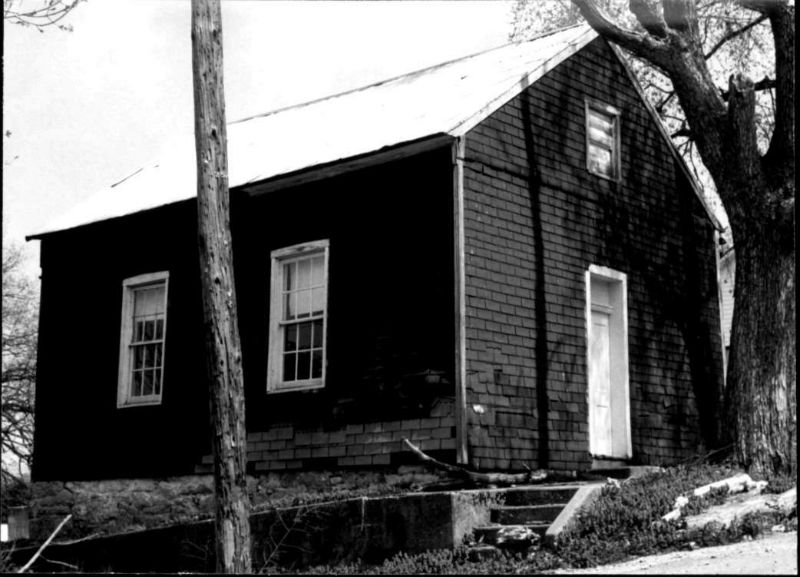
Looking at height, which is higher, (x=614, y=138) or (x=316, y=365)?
(x=614, y=138)

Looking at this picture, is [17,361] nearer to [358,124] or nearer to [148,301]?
[148,301]

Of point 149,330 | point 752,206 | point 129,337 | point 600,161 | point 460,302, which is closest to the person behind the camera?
point 460,302

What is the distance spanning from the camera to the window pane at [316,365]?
1512 centimetres

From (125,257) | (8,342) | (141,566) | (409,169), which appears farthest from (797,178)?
(8,342)

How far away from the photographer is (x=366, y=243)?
48.6 ft

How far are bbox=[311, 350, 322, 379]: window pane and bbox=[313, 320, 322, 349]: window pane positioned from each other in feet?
0.31

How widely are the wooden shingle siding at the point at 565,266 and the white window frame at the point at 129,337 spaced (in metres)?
5.69

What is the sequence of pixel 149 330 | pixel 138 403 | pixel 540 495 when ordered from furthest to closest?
pixel 149 330, pixel 138 403, pixel 540 495

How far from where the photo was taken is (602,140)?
16.6 meters

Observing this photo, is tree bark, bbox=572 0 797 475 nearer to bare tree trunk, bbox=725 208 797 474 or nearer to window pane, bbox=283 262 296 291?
bare tree trunk, bbox=725 208 797 474

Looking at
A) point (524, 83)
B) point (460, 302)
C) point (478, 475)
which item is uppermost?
point (524, 83)

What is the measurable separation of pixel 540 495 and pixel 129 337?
802 centimetres

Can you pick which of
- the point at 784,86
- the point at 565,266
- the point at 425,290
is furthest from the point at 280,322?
the point at 784,86

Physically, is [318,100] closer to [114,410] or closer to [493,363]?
[114,410]
